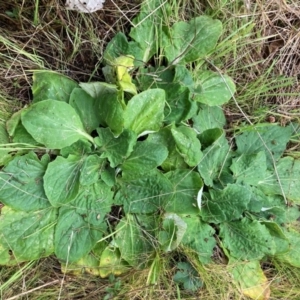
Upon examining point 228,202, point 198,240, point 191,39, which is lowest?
point 198,240

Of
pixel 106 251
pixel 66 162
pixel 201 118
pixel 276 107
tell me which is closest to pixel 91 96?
pixel 66 162

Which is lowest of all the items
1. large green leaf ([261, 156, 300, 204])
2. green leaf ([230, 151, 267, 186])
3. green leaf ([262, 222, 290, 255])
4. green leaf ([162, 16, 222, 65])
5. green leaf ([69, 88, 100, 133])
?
green leaf ([262, 222, 290, 255])

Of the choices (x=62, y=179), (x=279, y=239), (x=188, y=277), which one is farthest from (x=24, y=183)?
(x=279, y=239)

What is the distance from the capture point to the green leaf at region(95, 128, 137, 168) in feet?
3.90

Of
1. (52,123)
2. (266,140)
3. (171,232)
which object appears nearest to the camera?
(52,123)

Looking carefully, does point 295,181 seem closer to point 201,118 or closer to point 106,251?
point 201,118

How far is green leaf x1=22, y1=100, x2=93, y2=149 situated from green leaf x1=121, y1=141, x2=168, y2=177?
0.15 metres

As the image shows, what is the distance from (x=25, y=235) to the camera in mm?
1235

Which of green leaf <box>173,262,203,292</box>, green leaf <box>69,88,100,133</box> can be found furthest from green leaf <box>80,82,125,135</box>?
green leaf <box>173,262,203,292</box>

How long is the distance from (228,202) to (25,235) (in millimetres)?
575

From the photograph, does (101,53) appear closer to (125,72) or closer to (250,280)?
(125,72)

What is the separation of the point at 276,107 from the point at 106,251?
68 centimetres

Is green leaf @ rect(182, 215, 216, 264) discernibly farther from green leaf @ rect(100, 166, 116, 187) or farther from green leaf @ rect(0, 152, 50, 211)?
green leaf @ rect(0, 152, 50, 211)

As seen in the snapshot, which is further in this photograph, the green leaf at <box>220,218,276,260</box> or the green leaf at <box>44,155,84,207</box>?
the green leaf at <box>220,218,276,260</box>
